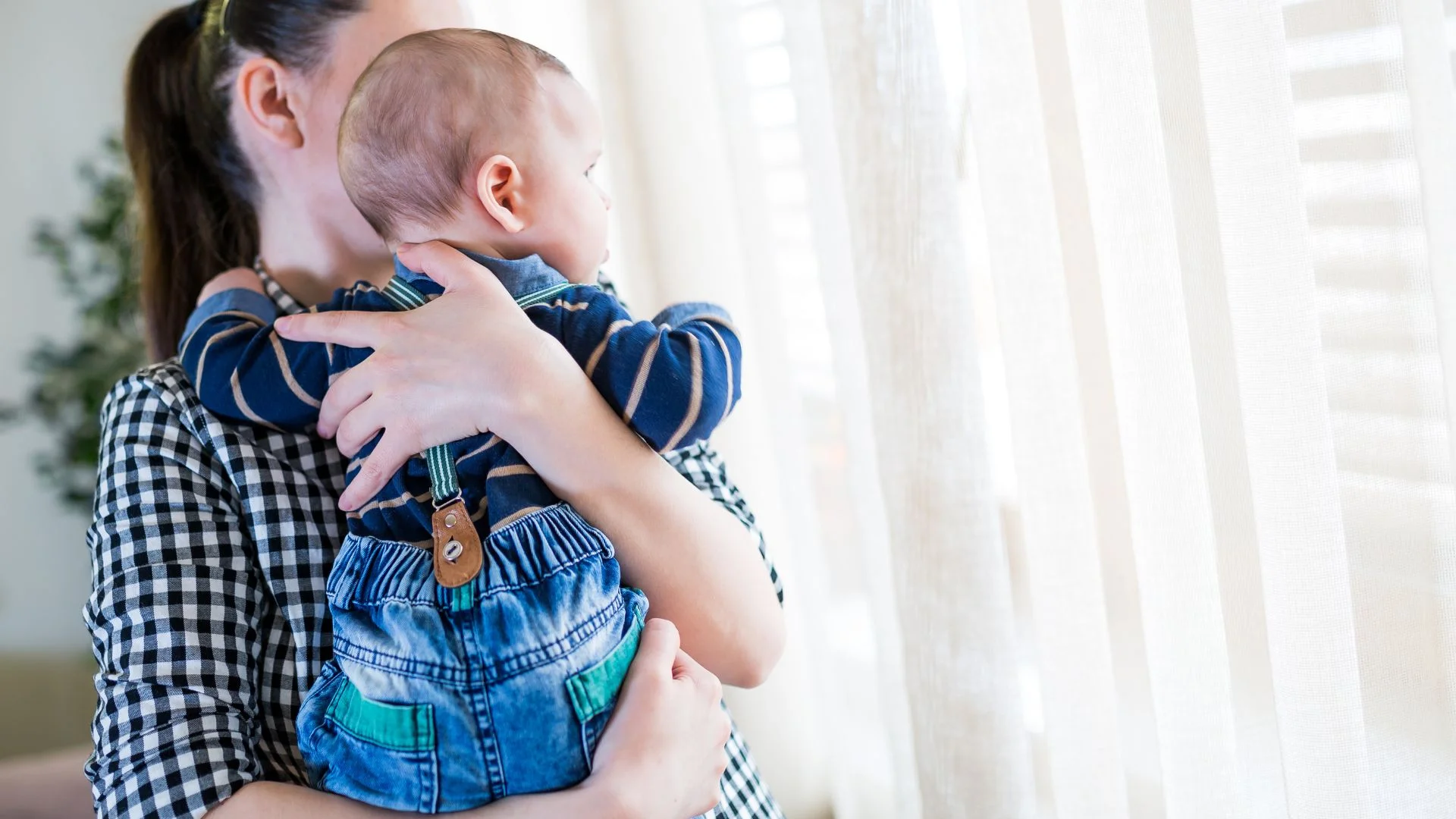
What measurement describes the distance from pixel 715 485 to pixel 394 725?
0.45 meters

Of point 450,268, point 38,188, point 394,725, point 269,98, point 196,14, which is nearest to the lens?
point 394,725

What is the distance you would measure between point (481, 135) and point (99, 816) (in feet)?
2.23

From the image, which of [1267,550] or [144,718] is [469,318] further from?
[1267,550]

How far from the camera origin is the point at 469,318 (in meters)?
0.85

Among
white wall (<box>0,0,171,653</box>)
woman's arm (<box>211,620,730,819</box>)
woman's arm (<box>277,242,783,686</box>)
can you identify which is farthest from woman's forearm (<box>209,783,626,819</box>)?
white wall (<box>0,0,171,653</box>)

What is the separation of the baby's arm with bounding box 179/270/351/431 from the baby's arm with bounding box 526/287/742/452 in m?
0.22

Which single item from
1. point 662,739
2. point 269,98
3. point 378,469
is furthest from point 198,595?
point 269,98

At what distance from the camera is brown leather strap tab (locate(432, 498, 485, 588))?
772 millimetres

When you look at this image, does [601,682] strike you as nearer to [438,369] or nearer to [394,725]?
[394,725]

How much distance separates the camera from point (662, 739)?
0.80 meters

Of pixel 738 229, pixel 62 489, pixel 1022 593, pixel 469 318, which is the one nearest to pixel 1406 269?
pixel 1022 593

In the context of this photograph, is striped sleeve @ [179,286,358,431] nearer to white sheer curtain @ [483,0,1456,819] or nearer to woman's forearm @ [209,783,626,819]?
woman's forearm @ [209,783,626,819]

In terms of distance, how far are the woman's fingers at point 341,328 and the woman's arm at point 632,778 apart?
363 mm

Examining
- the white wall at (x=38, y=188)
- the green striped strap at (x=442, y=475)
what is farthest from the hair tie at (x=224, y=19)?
the white wall at (x=38, y=188)
